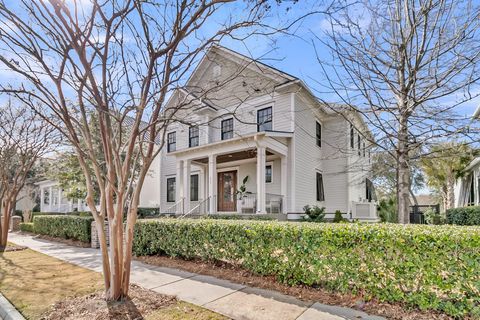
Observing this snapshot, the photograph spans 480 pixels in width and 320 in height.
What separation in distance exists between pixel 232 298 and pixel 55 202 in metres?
31.6

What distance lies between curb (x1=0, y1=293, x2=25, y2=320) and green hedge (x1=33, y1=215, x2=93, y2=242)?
6399 mm

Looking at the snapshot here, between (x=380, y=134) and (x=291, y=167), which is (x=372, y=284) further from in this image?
(x=291, y=167)

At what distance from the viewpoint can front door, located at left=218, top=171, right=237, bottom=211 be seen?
1598cm

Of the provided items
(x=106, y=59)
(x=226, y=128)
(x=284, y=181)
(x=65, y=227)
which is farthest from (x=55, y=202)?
(x=106, y=59)

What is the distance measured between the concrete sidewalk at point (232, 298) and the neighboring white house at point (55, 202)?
22793 millimetres

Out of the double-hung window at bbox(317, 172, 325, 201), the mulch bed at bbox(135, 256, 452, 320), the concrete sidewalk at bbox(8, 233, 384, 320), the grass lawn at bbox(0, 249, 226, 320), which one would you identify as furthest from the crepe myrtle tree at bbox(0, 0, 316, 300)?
the double-hung window at bbox(317, 172, 325, 201)

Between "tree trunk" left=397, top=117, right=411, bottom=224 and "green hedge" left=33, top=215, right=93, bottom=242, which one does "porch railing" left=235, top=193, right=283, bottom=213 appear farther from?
"tree trunk" left=397, top=117, right=411, bottom=224

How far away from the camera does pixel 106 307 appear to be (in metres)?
4.16

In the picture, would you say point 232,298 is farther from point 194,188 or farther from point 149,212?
point 149,212

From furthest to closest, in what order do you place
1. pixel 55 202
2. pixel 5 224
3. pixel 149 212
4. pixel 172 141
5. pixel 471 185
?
pixel 55 202 < pixel 149 212 < pixel 172 141 < pixel 471 185 < pixel 5 224

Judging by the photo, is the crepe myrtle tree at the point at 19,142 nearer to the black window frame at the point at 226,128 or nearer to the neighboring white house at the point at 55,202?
the black window frame at the point at 226,128

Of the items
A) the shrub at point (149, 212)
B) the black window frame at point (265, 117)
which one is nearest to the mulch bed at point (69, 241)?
the shrub at point (149, 212)

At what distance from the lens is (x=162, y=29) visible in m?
5.22

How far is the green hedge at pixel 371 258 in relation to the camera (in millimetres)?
3617
